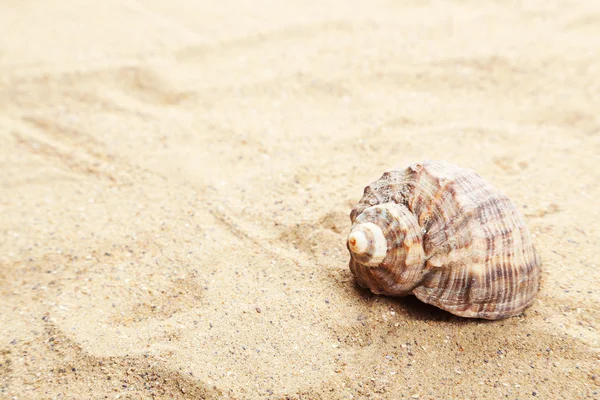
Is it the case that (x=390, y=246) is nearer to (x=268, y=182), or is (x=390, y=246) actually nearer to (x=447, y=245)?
(x=447, y=245)

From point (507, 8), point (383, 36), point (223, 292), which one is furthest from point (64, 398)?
point (507, 8)

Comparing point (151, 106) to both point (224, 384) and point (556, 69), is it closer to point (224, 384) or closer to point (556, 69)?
point (224, 384)

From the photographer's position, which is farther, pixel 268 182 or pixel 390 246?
pixel 268 182

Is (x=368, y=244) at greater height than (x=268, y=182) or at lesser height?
greater

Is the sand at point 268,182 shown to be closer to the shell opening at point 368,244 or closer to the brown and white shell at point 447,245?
the brown and white shell at point 447,245

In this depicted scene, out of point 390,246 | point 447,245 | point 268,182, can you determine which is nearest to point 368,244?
point 390,246

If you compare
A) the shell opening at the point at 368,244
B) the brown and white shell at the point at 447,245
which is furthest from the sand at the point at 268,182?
the shell opening at the point at 368,244
